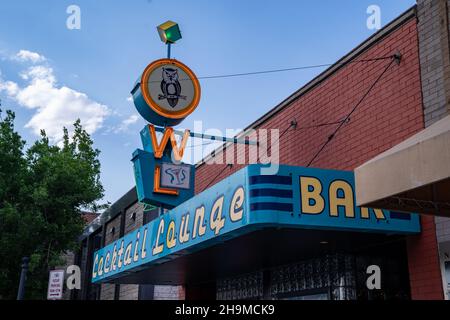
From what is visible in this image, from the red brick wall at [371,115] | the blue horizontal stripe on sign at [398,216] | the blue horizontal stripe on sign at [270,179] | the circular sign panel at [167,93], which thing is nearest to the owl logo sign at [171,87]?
the circular sign panel at [167,93]

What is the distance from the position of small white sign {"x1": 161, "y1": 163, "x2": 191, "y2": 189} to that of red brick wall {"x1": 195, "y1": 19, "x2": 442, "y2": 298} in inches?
86.8

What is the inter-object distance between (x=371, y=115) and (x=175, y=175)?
4.75 metres

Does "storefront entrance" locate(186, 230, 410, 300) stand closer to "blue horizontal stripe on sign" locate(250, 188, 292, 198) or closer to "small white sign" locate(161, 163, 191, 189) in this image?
"blue horizontal stripe on sign" locate(250, 188, 292, 198)

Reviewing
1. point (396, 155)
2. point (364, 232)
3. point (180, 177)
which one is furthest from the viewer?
point (180, 177)

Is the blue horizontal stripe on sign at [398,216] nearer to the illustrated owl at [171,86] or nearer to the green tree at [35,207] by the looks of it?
the illustrated owl at [171,86]

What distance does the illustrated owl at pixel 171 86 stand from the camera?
14.1 metres

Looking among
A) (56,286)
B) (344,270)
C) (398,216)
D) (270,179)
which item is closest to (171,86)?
(56,286)

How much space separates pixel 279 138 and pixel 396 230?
5.05 metres

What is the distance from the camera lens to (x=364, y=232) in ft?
30.2

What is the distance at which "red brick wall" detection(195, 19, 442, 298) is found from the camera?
952 cm

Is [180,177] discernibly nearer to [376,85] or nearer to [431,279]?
[376,85]

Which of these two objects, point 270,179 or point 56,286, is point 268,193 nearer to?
point 270,179

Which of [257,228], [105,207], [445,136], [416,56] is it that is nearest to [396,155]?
[445,136]
